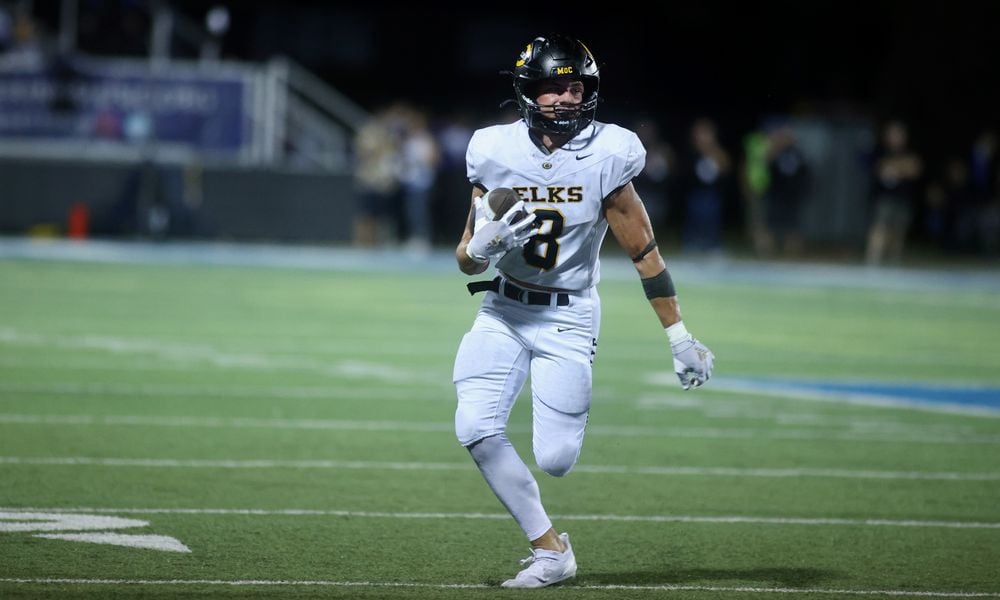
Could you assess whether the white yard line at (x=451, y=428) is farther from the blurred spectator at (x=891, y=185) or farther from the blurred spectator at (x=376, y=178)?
the blurred spectator at (x=376, y=178)

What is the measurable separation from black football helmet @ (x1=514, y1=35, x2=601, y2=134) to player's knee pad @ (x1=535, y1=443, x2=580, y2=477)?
1143 mm

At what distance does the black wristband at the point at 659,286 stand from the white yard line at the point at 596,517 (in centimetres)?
163

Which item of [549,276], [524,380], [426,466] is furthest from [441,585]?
[426,466]

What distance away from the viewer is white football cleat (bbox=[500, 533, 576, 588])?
6.12 m

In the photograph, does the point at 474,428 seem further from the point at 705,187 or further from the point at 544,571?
the point at 705,187

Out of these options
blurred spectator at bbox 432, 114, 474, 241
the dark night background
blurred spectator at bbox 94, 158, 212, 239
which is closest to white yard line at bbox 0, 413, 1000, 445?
blurred spectator at bbox 94, 158, 212, 239

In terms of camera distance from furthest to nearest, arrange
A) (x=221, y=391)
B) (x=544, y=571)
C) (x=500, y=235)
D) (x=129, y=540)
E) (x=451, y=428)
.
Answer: (x=221, y=391) < (x=451, y=428) < (x=129, y=540) < (x=544, y=571) < (x=500, y=235)

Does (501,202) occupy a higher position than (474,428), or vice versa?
(501,202)

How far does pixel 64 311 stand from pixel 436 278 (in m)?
6.74

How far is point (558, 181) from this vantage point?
625cm

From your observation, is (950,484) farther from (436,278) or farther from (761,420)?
(436,278)

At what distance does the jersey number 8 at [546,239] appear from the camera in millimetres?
6250

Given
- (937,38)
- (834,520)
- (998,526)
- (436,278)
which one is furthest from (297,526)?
(937,38)

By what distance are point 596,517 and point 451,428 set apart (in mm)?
2633
